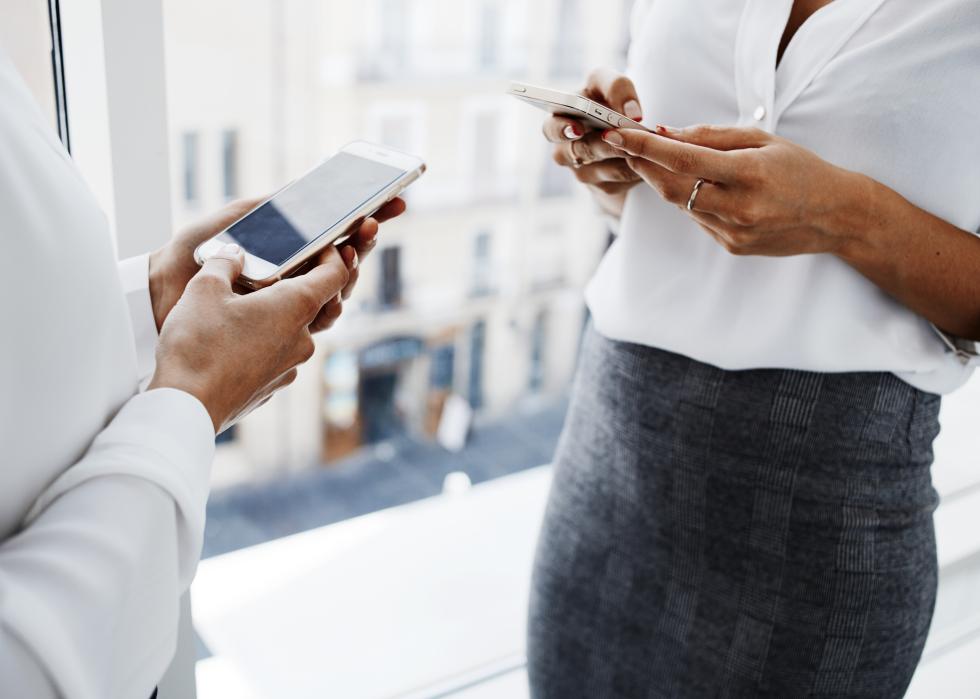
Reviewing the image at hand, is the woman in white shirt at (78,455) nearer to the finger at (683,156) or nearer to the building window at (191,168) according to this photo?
the finger at (683,156)

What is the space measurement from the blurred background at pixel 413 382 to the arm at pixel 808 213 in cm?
81

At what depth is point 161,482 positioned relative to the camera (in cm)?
39

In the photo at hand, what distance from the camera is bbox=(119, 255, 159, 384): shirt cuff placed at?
2.10 ft

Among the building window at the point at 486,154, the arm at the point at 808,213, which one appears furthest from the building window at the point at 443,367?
the arm at the point at 808,213

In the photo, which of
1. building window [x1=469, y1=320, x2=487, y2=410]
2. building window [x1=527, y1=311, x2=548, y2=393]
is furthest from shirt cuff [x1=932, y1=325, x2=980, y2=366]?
building window [x1=527, y1=311, x2=548, y2=393]

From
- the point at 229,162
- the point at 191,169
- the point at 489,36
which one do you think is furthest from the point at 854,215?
the point at 489,36

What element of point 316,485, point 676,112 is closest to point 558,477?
point 676,112

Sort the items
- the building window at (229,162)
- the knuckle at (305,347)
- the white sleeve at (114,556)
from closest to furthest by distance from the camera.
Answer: the white sleeve at (114,556)
the knuckle at (305,347)
the building window at (229,162)

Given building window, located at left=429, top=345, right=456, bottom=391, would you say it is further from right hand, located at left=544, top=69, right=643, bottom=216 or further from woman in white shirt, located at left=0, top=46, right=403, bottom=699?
woman in white shirt, located at left=0, top=46, right=403, bottom=699

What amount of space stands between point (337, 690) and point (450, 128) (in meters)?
2.25

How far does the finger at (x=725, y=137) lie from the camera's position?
2.10 ft

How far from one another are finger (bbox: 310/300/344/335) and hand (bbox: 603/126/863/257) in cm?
25

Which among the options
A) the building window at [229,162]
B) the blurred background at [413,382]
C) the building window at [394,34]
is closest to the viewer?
the blurred background at [413,382]

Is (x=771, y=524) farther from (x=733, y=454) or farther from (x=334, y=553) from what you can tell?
(x=334, y=553)
